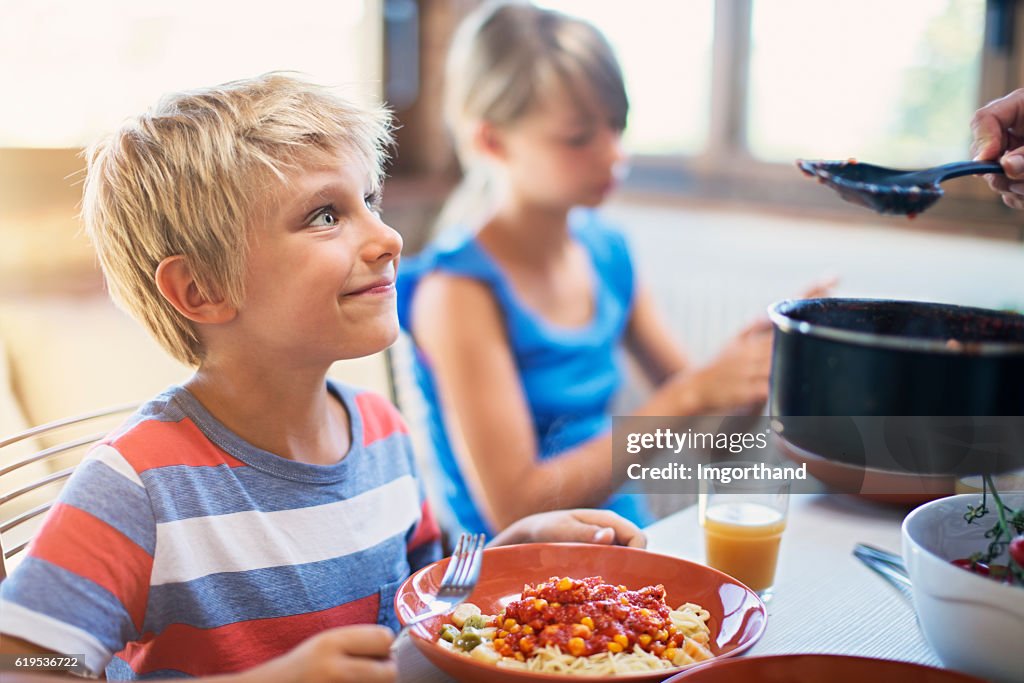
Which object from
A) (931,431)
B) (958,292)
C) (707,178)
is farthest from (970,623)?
(707,178)

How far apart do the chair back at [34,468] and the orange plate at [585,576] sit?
0.37m

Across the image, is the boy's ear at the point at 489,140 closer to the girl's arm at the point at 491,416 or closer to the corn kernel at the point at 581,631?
the girl's arm at the point at 491,416

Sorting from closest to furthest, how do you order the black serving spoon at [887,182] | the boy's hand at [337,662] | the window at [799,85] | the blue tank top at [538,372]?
1. the boy's hand at [337,662]
2. the black serving spoon at [887,182]
3. the blue tank top at [538,372]
4. the window at [799,85]

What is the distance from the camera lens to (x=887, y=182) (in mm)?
884

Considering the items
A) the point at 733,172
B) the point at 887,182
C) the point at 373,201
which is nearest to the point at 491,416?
the point at 373,201

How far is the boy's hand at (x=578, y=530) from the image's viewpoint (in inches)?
39.5

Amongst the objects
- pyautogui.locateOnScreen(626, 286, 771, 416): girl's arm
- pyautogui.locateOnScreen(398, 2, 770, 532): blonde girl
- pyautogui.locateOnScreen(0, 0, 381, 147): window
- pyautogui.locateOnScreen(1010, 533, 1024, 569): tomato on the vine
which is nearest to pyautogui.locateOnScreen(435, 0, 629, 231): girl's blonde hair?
pyautogui.locateOnScreen(398, 2, 770, 532): blonde girl

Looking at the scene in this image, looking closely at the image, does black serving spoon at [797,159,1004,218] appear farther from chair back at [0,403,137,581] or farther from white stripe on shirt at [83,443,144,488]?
chair back at [0,403,137,581]

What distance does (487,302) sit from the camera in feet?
5.71

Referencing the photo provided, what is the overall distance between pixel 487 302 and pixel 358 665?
1124 mm

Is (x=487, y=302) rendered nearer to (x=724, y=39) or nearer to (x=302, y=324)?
(x=302, y=324)

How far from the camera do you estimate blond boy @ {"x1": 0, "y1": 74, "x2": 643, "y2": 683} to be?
884 millimetres

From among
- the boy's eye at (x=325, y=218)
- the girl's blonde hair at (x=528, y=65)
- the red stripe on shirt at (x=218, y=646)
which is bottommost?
the red stripe on shirt at (x=218, y=646)

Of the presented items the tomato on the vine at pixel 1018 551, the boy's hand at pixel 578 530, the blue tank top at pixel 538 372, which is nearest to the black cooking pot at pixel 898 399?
the tomato on the vine at pixel 1018 551
